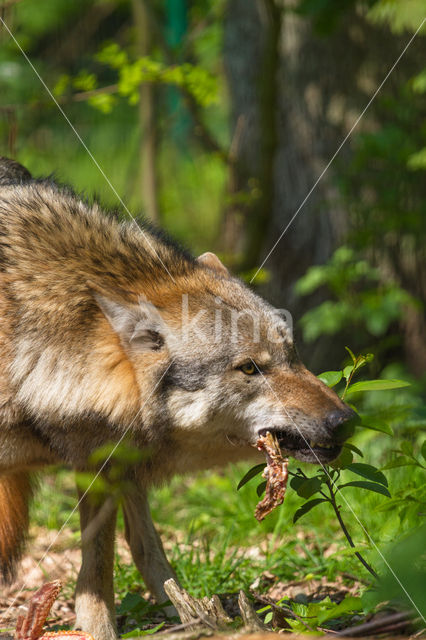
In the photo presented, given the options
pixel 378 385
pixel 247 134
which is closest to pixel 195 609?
pixel 378 385

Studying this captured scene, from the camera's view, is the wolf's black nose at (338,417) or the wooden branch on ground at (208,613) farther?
the wolf's black nose at (338,417)

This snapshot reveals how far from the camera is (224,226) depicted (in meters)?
8.48

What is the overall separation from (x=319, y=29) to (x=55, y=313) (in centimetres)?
163

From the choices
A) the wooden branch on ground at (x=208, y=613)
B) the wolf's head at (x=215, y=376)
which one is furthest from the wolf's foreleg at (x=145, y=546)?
the wooden branch on ground at (x=208, y=613)

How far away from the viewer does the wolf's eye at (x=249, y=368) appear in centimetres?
331

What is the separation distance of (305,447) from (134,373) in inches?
32.0

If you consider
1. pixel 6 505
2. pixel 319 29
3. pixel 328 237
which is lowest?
pixel 6 505

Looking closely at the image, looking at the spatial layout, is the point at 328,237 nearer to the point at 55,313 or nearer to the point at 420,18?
the point at 420,18

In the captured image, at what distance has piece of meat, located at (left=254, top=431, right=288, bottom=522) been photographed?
3117 mm

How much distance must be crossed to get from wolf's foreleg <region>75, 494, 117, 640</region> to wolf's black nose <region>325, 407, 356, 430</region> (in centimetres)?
117

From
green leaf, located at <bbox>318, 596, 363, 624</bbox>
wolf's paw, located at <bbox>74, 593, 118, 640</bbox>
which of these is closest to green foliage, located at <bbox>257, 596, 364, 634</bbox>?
green leaf, located at <bbox>318, 596, 363, 624</bbox>

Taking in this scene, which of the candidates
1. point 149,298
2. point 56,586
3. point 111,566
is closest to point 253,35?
point 149,298

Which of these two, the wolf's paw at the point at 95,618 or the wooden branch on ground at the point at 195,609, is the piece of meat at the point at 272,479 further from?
the wolf's paw at the point at 95,618

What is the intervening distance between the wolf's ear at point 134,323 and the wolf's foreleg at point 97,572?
826mm
